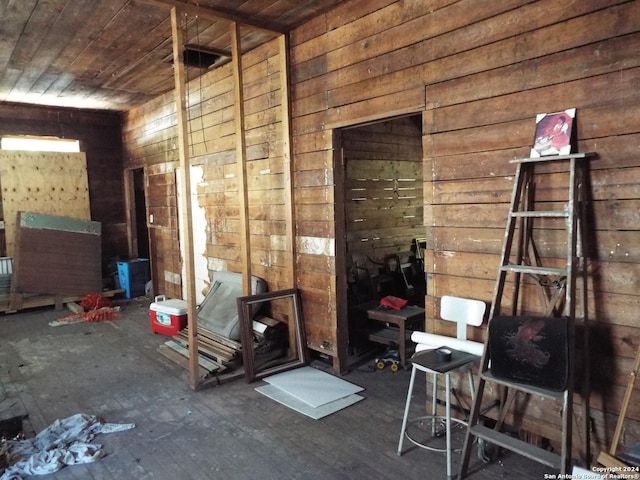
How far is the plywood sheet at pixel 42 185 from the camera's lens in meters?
6.42

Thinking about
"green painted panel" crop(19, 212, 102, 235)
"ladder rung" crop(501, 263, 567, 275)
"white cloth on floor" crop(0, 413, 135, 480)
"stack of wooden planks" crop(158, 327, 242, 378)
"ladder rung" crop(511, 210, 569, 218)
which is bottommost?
"white cloth on floor" crop(0, 413, 135, 480)

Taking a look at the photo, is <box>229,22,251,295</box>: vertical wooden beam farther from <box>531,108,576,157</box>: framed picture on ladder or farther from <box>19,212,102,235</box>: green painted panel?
<box>19,212,102,235</box>: green painted panel

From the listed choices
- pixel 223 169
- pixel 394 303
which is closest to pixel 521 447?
pixel 394 303

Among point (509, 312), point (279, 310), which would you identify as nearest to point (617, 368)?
point (509, 312)

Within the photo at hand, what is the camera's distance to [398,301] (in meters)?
4.25

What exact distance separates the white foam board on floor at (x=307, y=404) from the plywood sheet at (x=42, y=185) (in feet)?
16.6

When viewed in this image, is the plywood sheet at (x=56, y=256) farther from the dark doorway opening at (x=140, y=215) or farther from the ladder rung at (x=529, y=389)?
the ladder rung at (x=529, y=389)

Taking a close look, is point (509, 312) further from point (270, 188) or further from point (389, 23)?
point (270, 188)

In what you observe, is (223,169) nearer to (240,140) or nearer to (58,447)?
(240,140)

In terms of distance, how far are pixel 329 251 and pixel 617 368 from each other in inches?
82.9

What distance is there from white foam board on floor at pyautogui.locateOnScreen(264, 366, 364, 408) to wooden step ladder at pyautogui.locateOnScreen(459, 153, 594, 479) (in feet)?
3.87

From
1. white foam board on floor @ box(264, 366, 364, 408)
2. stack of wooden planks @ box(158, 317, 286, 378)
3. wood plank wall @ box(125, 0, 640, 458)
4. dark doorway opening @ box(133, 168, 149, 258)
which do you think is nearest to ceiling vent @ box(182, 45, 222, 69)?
wood plank wall @ box(125, 0, 640, 458)

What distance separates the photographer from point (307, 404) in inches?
125

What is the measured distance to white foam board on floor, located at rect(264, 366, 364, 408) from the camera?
10.7ft
